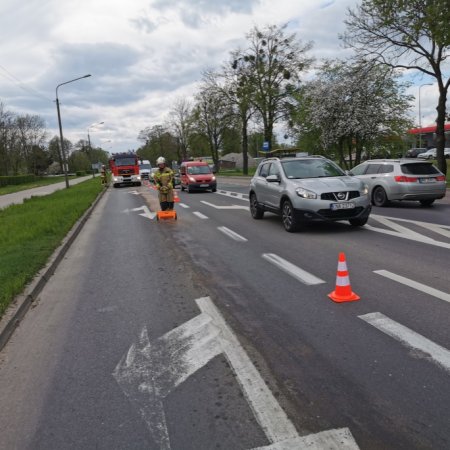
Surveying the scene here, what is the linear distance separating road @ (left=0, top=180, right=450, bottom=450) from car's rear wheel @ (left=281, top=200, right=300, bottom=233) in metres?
2.48

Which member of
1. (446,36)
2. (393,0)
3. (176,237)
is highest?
(393,0)

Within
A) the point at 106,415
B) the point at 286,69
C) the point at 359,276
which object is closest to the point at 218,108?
the point at 286,69

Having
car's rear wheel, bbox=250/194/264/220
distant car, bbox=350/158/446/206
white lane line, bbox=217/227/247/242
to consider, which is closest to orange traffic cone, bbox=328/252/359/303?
white lane line, bbox=217/227/247/242

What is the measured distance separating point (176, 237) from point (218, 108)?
4198 cm

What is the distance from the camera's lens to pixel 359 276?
20.1 feet

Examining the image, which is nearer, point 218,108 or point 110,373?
point 110,373

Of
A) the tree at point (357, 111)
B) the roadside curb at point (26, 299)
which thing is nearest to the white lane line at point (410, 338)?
the roadside curb at point (26, 299)

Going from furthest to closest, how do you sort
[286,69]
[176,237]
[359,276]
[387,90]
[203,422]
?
[286,69] → [387,90] → [176,237] → [359,276] → [203,422]

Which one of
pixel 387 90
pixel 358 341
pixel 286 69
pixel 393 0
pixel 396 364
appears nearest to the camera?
pixel 396 364

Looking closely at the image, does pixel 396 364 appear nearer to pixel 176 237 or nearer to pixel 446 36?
pixel 176 237

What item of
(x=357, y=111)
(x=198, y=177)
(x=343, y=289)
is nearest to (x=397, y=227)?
(x=343, y=289)

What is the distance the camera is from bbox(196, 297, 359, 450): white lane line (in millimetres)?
2572

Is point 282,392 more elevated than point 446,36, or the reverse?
point 446,36

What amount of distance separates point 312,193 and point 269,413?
23.6 ft
